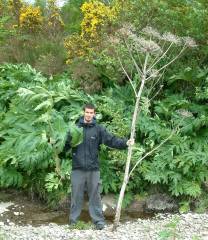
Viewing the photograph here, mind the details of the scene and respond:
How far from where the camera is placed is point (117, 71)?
12.9 metres

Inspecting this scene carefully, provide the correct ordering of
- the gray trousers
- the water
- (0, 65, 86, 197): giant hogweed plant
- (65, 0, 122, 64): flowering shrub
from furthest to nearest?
1. (65, 0, 122, 64): flowering shrub
2. (0, 65, 86, 197): giant hogweed plant
3. the water
4. the gray trousers

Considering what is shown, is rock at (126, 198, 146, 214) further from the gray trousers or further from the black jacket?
the black jacket

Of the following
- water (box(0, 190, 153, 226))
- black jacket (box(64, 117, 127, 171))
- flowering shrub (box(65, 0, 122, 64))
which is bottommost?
water (box(0, 190, 153, 226))

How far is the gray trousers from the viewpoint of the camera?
9.41 meters

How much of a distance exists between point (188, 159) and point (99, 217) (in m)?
2.36

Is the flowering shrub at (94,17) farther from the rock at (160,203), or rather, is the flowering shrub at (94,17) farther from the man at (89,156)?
the man at (89,156)

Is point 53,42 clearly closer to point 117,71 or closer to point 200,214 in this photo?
point 117,71

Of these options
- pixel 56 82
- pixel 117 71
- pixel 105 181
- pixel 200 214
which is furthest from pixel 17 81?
pixel 200 214

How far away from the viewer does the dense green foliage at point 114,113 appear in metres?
11.0

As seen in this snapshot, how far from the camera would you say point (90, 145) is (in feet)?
30.6

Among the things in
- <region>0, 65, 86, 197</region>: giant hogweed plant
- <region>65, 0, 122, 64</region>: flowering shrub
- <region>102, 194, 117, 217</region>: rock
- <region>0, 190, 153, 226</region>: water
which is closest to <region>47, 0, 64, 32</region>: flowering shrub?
<region>65, 0, 122, 64</region>: flowering shrub

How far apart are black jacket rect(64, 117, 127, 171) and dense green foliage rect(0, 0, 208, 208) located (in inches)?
9.9

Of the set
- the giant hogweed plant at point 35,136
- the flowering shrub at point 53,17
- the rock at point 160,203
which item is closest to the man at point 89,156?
the giant hogweed plant at point 35,136

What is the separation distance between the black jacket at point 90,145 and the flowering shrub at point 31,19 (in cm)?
851
